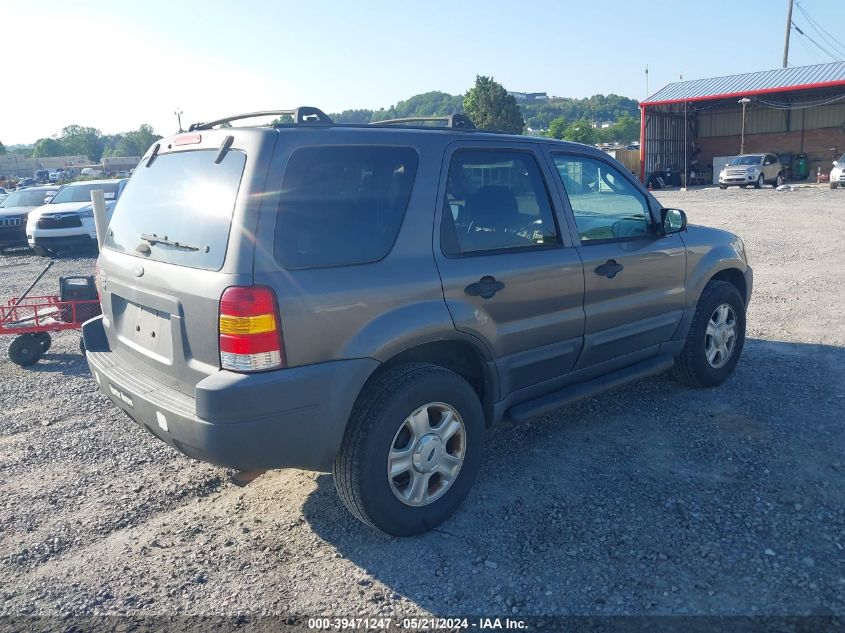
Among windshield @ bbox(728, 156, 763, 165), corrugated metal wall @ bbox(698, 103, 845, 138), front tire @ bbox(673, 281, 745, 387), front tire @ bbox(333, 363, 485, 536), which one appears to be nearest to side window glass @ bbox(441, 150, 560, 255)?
front tire @ bbox(333, 363, 485, 536)

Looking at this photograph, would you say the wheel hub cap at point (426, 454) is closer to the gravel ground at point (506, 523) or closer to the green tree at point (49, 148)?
the gravel ground at point (506, 523)

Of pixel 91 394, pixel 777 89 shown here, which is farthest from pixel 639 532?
pixel 777 89

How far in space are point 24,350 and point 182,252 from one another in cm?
452

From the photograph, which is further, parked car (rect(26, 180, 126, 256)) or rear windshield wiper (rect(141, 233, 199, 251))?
parked car (rect(26, 180, 126, 256))

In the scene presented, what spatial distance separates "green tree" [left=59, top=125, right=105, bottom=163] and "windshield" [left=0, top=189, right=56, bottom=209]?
128077mm

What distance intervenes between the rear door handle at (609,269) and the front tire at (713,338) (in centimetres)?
112

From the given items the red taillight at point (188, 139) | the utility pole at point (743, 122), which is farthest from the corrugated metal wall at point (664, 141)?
the red taillight at point (188, 139)

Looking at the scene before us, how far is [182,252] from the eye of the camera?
321cm

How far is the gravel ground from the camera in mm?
3027

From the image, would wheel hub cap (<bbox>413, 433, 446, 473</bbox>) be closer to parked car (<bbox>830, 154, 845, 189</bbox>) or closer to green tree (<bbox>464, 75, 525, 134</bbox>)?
parked car (<bbox>830, 154, 845, 189</bbox>)

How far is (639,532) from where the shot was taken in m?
3.45

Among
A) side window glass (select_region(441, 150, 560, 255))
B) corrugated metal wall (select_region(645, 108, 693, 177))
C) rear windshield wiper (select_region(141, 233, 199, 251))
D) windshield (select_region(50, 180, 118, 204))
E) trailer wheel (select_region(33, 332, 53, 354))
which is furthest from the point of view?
corrugated metal wall (select_region(645, 108, 693, 177))

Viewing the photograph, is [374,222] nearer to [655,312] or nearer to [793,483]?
[655,312]

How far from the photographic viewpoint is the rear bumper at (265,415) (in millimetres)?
2895
